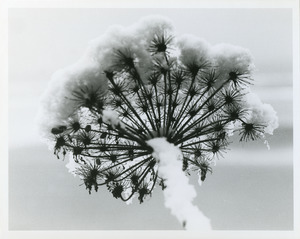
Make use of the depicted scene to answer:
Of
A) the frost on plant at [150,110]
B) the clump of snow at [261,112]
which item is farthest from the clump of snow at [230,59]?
the clump of snow at [261,112]

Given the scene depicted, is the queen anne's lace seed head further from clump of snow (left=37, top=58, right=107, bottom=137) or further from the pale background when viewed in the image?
the pale background

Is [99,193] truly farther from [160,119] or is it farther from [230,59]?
[230,59]

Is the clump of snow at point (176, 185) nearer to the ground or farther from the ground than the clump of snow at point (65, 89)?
nearer to the ground

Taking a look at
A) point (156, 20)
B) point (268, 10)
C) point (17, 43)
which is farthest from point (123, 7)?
point (268, 10)

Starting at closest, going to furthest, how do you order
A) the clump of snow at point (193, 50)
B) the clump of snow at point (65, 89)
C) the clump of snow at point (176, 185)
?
the clump of snow at point (176, 185)
the clump of snow at point (65, 89)
the clump of snow at point (193, 50)

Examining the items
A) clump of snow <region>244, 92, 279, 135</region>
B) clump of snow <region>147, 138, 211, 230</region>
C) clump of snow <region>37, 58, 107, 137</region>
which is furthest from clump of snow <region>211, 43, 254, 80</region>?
clump of snow <region>37, 58, 107, 137</region>

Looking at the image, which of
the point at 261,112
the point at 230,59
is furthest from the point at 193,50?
the point at 261,112

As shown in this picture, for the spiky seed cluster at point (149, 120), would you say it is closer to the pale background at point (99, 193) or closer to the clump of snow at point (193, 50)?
the clump of snow at point (193, 50)
